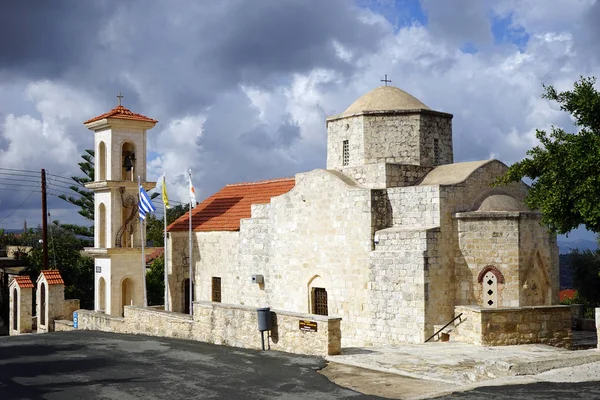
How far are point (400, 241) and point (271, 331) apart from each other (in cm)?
424

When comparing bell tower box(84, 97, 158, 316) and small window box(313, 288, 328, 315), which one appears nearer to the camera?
small window box(313, 288, 328, 315)

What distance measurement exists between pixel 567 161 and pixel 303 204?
755cm

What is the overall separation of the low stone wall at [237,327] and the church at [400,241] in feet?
11.2

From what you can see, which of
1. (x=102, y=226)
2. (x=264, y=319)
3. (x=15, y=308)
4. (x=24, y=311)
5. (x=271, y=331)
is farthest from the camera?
(x=15, y=308)

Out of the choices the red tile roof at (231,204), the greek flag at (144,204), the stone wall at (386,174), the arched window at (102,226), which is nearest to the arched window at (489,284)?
the stone wall at (386,174)

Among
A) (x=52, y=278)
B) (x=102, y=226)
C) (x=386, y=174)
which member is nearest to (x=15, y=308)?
(x=52, y=278)

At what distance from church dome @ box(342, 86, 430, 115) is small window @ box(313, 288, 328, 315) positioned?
5117mm

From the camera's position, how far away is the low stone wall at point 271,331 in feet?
43.3

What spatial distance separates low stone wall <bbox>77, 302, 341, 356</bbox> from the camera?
1324 centimetres

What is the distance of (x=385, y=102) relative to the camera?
64.3 ft

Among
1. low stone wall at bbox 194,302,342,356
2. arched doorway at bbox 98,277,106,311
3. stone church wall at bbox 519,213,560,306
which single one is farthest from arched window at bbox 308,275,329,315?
arched doorway at bbox 98,277,106,311

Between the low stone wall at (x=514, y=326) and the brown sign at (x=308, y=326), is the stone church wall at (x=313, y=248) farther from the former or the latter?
the brown sign at (x=308, y=326)

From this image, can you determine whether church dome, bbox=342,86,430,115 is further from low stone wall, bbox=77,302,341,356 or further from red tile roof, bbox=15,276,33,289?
red tile roof, bbox=15,276,33,289

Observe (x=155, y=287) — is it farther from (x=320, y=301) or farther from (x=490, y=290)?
(x=490, y=290)
